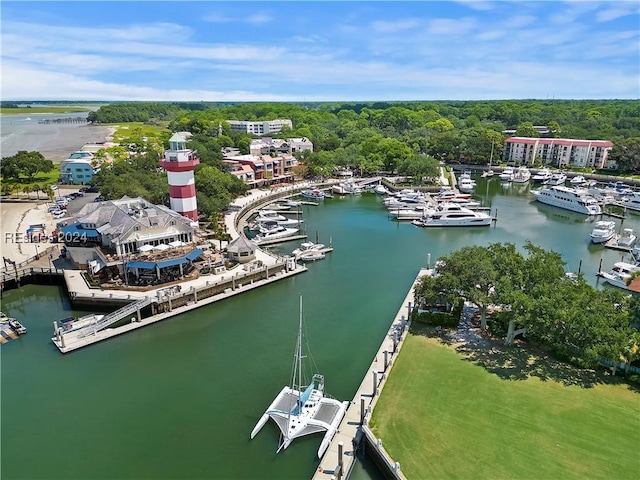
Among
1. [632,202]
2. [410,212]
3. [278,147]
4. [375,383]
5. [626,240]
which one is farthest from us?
[278,147]

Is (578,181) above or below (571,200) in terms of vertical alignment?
above

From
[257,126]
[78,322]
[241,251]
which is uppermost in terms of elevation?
[257,126]

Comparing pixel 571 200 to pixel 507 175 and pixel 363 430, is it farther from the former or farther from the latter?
pixel 363 430

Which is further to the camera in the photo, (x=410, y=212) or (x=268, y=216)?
(x=410, y=212)

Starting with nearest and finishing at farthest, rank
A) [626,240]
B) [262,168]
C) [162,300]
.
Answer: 1. [162,300]
2. [626,240]
3. [262,168]

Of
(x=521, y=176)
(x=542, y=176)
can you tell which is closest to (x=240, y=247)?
(x=521, y=176)

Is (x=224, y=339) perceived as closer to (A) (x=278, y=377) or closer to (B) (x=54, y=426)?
(A) (x=278, y=377)

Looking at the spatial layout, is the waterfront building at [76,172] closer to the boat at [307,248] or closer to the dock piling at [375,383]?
the boat at [307,248]

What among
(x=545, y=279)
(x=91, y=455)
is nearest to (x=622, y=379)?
(x=545, y=279)
